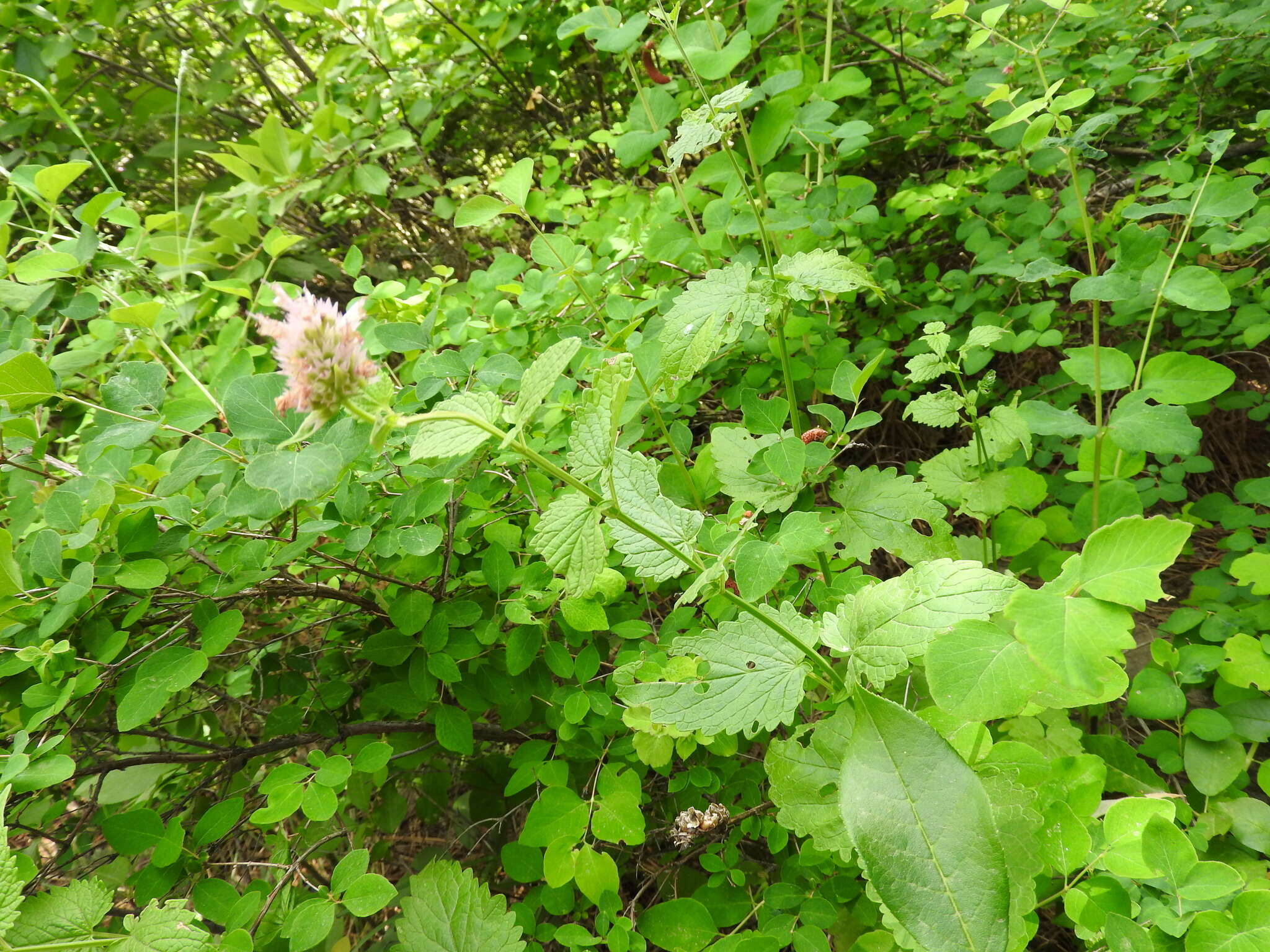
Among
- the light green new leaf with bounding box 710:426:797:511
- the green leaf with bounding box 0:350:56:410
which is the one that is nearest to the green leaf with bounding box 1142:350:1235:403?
the light green new leaf with bounding box 710:426:797:511

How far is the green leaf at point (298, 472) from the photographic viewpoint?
735 mm

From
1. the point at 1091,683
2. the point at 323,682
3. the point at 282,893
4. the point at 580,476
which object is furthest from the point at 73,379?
the point at 1091,683

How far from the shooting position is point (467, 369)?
124cm

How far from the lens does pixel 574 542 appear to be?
0.81 metres

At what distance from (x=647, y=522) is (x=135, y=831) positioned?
3.13 ft

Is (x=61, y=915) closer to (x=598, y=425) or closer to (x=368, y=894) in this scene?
(x=368, y=894)

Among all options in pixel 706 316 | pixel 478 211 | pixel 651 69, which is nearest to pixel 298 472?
pixel 706 316

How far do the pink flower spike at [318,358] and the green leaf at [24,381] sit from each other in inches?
21.9

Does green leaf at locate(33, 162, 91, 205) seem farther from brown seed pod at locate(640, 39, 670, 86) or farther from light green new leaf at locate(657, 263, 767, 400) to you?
brown seed pod at locate(640, 39, 670, 86)

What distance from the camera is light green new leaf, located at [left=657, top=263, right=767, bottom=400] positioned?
1105 mm

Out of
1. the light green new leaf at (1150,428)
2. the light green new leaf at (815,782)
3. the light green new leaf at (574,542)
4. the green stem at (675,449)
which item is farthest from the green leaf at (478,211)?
the light green new leaf at (1150,428)

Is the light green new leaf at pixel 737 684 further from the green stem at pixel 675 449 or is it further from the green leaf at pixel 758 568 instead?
the green stem at pixel 675 449

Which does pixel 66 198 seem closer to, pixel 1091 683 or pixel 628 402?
pixel 628 402

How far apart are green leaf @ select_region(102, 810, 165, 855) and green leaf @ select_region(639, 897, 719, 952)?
0.79m
